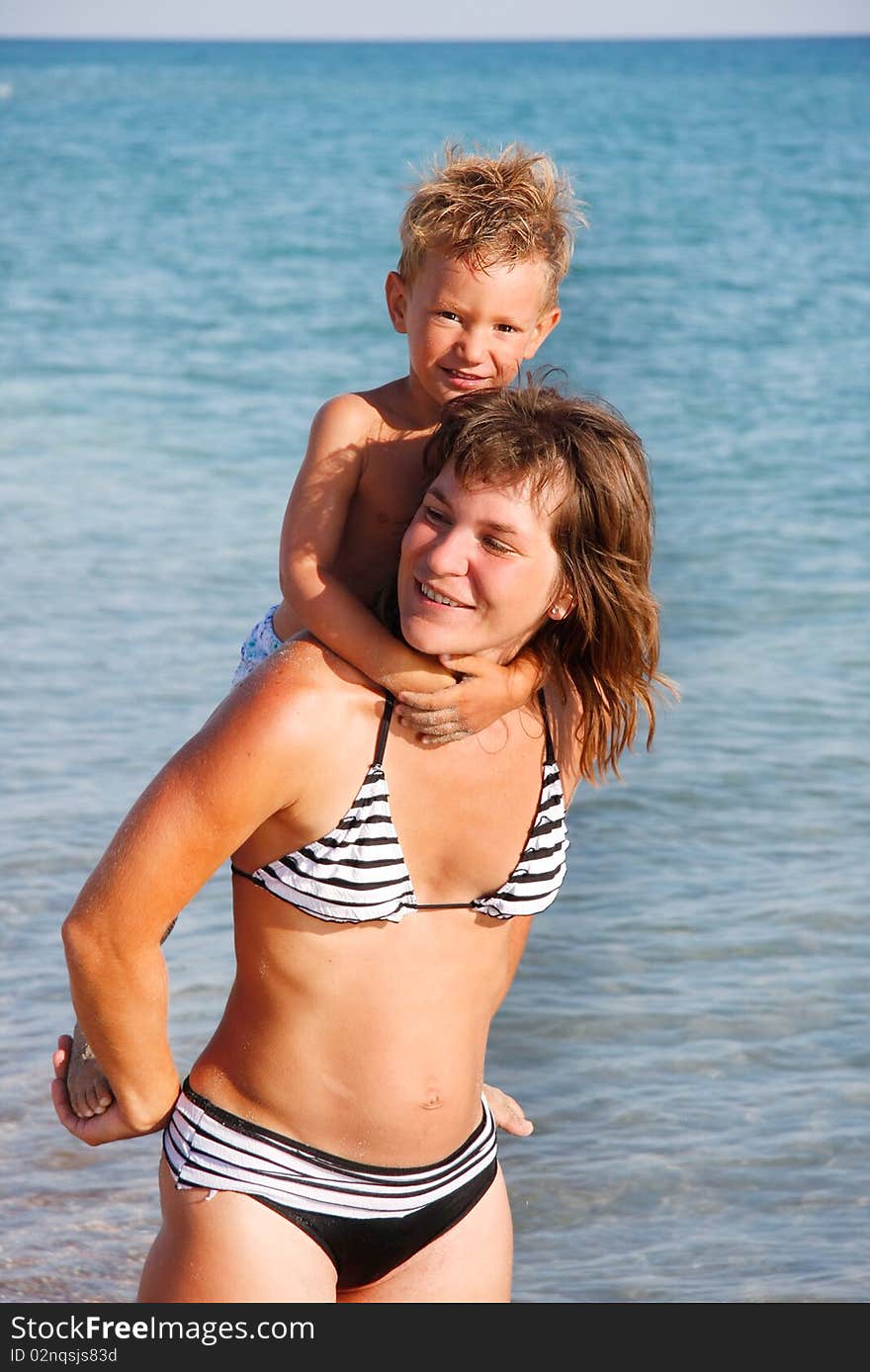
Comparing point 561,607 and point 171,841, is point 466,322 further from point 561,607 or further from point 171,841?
point 171,841

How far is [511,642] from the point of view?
241cm

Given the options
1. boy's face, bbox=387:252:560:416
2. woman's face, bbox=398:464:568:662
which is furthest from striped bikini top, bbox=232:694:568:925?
boy's face, bbox=387:252:560:416

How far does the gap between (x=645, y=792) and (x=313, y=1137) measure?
13.3 feet

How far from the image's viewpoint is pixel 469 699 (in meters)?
2.30

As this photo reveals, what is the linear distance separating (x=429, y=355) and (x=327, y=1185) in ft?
4.73

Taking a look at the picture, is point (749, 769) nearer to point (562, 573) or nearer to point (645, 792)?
point (645, 792)

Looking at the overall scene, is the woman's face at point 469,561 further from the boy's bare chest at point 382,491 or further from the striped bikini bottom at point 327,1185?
the striped bikini bottom at point 327,1185

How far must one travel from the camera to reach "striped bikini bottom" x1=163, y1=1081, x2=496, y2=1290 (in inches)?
86.4

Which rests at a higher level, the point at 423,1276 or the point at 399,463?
the point at 399,463

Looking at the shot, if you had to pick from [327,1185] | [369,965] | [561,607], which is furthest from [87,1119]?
[561,607]

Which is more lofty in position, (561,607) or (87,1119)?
(561,607)

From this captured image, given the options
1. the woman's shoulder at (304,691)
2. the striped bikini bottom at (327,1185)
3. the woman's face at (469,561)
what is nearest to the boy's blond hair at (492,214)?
the woman's face at (469,561)

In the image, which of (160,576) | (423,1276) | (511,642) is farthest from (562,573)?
(160,576)

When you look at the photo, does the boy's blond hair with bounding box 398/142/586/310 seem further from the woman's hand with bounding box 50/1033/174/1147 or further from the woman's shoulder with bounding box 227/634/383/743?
the woman's hand with bounding box 50/1033/174/1147
